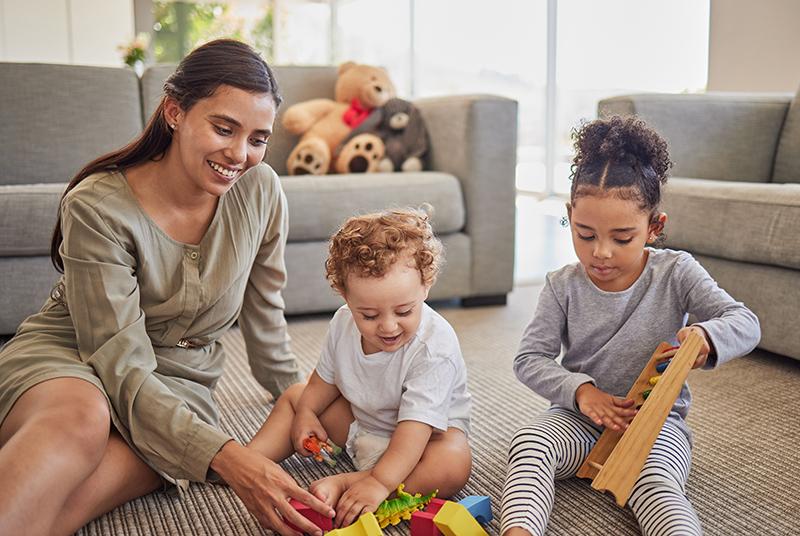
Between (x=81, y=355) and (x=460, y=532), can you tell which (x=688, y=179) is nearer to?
(x=460, y=532)

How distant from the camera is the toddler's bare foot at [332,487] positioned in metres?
1.14

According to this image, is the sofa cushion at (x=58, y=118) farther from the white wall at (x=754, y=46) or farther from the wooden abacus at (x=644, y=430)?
the white wall at (x=754, y=46)

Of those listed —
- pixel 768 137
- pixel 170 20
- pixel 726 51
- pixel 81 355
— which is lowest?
pixel 81 355

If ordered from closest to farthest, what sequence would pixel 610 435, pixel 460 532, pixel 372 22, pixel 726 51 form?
pixel 460 532 < pixel 610 435 < pixel 726 51 < pixel 372 22

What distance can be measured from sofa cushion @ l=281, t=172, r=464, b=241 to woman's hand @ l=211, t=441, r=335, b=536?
52.4 inches

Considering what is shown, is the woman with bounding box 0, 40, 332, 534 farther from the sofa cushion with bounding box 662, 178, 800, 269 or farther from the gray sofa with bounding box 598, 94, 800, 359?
the gray sofa with bounding box 598, 94, 800, 359

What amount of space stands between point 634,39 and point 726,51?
86.0 inches

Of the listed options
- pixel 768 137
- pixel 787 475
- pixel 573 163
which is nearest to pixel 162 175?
pixel 573 163

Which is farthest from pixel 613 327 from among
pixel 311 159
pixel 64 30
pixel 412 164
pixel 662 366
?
pixel 64 30

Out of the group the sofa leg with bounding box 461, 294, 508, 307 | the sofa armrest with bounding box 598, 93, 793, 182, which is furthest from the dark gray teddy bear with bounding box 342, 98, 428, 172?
the sofa armrest with bounding box 598, 93, 793, 182

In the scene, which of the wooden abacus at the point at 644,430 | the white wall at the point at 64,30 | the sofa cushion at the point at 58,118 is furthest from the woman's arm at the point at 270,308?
the white wall at the point at 64,30

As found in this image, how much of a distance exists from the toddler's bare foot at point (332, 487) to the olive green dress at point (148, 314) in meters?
0.15

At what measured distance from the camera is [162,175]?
1320 millimetres

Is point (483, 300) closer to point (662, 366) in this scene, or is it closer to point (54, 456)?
point (662, 366)
